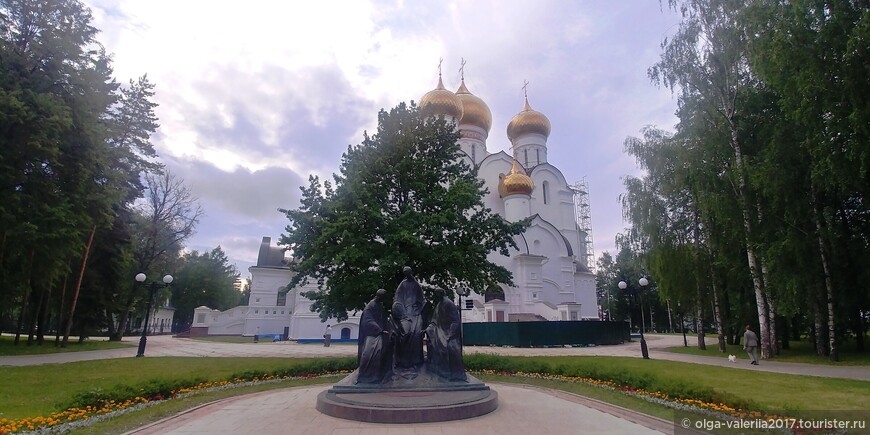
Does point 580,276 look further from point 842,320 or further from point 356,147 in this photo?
point 356,147

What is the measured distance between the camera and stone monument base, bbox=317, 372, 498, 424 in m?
6.64

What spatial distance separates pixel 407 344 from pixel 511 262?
28927 millimetres

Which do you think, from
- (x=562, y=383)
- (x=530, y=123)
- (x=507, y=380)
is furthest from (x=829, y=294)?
(x=530, y=123)

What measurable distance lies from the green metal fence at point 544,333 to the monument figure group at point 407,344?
61.7 feet

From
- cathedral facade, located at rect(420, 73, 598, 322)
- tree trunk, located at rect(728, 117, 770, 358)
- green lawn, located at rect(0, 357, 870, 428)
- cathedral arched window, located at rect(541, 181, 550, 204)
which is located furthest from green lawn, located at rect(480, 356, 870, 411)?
cathedral arched window, located at rect(541, 181, 550, 204)

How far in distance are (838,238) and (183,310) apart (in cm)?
5960

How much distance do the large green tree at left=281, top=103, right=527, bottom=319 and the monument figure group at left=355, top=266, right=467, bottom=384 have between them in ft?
16.7

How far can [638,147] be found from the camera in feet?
75.3

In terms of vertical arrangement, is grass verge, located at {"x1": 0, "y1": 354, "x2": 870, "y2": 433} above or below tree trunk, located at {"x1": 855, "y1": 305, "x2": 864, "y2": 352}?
below

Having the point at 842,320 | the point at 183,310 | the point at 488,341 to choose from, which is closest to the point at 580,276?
the point at 488,341

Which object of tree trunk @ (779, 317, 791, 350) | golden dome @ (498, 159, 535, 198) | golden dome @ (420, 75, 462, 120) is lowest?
tree trunk @ (779, 317, 791, 350)

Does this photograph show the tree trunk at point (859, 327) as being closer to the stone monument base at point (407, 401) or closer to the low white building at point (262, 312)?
the stone monument base at point (407, 401)

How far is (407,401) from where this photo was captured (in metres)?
7.09

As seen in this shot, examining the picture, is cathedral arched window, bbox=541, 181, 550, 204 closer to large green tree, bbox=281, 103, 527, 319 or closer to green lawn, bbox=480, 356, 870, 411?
large green tree, bbox=281, 103, 527, 319
